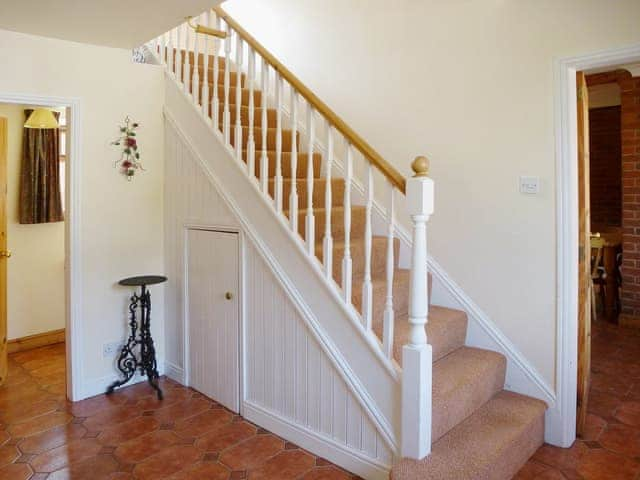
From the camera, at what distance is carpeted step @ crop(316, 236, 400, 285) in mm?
2822

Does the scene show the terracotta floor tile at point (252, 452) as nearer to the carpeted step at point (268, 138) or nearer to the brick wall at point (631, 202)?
the carpeted step at point (268, 138)

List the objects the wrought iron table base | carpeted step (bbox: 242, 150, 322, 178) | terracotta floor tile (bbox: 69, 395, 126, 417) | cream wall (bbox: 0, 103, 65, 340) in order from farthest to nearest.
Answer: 1. cream wall (bbox: 0, 103, 65, 340)
2. the wrought iron table base
3. carpeted step (bbox: 242, 150, 322, 178)
4. terracotta floor tile (bbox: 69, 395, 126, 417)

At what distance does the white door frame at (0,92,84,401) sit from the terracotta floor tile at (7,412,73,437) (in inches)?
9.7

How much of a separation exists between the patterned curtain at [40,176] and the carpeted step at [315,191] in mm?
2469

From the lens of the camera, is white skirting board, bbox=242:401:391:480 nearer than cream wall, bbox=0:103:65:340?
Yes

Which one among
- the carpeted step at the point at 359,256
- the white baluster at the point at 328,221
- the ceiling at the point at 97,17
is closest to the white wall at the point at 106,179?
the ceiling at the point at 97,17

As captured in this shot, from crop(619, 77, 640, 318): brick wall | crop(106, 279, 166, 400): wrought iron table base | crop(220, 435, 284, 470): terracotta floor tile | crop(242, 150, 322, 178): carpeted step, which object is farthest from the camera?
crop(619, 77, 640, 318): brick wall

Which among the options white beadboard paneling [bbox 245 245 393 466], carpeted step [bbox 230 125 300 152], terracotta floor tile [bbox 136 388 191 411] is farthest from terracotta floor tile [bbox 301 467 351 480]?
carpeted step [bbox 230 125 300 152]

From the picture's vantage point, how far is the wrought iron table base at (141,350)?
11.5ft

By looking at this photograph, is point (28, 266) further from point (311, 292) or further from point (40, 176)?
point (311, 292)

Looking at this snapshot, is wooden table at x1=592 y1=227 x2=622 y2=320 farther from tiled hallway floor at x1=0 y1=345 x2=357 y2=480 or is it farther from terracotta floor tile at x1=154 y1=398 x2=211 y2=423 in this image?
terracotta floor tile at x1=154 y1=398 x2=211 y2=423

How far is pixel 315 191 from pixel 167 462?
6.18 ft

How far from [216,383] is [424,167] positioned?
215cm

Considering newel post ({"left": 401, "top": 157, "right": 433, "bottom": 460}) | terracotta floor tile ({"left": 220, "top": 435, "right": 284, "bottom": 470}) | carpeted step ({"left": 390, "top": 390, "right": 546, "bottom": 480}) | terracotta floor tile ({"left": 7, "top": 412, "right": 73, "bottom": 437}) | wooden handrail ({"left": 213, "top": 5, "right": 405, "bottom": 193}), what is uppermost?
wooden handrail ({"left": 213, "top": 5, "right": 405, "bottom": 193})
